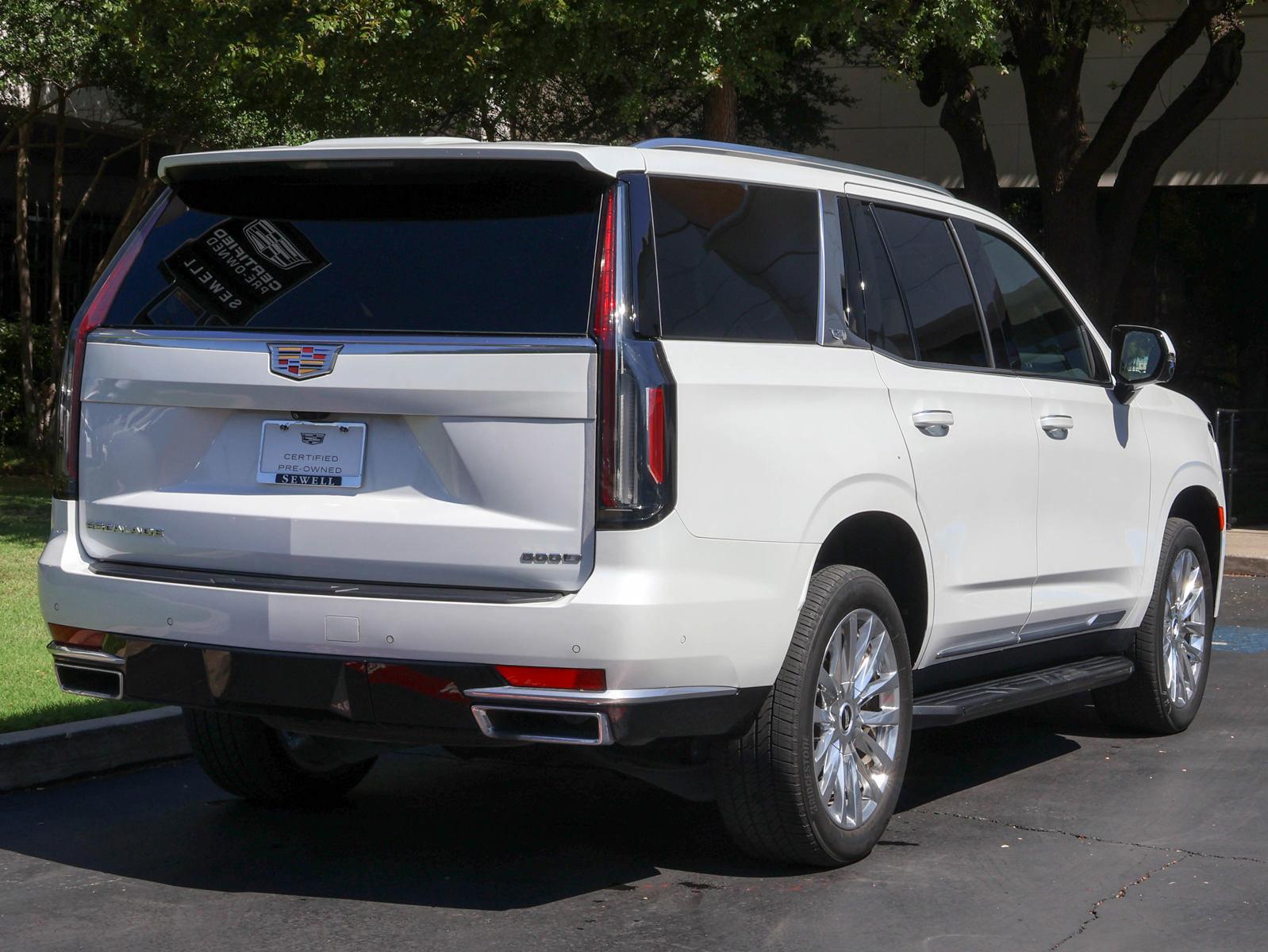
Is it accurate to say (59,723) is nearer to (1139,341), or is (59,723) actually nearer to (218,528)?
(218,528)

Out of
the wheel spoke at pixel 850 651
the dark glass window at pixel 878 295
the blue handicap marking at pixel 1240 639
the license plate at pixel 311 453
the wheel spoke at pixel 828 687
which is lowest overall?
the blue handicap marking at pixel 1240 639

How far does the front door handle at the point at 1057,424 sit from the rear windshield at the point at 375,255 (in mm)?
2310

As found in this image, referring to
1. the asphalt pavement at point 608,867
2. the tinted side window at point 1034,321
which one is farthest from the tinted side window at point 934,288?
the asphalt pavement at point 608,867

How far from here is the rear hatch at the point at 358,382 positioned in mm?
4391

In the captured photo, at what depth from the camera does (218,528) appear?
4.64m

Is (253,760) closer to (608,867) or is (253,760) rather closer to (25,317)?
(608,867)

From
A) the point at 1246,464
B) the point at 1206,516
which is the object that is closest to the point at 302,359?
the point at 1206,516

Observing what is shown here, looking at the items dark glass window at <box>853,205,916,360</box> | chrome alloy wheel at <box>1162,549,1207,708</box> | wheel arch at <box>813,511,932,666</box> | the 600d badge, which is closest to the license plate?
the 600d badge

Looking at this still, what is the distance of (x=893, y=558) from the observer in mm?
5535

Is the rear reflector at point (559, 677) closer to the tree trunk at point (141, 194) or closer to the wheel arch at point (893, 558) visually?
the wheel arch at point (893, 558)

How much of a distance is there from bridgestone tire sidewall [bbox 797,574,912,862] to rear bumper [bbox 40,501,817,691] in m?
0.15

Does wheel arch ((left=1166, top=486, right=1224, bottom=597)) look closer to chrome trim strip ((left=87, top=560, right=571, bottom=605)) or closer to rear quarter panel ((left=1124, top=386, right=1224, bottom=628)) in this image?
rear quarter panel ((left=1124, top=386, right=1224, bottom=628))

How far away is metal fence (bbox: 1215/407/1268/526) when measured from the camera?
61.3ft

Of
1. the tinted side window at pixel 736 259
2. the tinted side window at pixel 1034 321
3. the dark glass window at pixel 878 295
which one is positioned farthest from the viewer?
the tinted side window at pixel 1034 321
